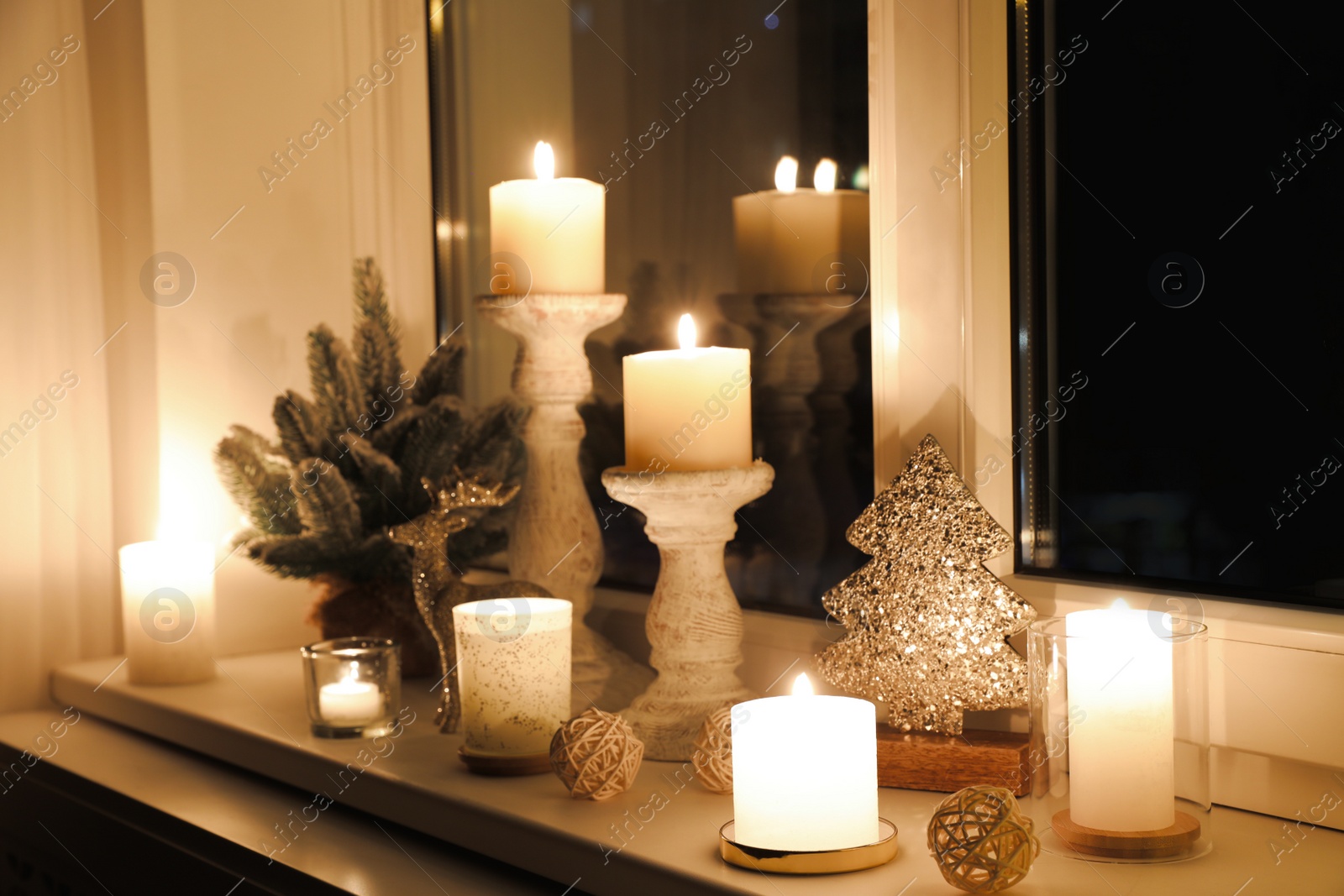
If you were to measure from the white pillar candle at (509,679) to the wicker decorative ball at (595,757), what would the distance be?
0.07m

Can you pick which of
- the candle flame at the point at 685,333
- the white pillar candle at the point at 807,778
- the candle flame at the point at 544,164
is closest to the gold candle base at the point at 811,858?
the white pillar candle at the point at 807,778

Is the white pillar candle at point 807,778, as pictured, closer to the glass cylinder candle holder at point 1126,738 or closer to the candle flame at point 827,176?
the glass cylinder candle holder at point 1126,738

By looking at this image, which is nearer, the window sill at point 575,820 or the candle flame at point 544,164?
the window sill at point 575,820

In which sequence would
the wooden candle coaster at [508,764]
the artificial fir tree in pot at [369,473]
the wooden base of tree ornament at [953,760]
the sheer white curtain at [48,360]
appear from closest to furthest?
the wooden base of tree ornament at [953,760] < the wooden candle coaster at [508,764] < the artificial fir tree in pot at [369,473] < the sheer white curtain at [48,360]

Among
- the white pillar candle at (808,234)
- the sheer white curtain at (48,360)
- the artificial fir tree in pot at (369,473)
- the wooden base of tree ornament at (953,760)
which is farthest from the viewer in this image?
the sheer white curtain at (48,360)

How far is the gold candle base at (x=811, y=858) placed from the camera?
2.40 feet

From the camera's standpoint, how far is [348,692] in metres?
1.09

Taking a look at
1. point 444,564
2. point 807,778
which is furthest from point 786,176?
point 807,778

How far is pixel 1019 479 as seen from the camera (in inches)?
38.4

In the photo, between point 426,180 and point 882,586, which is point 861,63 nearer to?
point 882,586

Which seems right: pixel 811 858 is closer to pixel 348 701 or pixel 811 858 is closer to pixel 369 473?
pixel 348 701

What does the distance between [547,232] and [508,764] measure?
0.46 meters

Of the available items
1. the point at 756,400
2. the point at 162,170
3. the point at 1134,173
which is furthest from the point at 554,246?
the point at 162,170

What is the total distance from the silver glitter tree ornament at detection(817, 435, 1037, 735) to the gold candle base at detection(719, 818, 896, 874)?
157 mm
